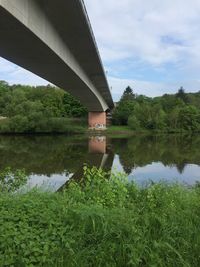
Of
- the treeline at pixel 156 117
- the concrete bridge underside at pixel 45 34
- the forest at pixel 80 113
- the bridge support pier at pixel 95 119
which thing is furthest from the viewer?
the treeline at pixel 156 117

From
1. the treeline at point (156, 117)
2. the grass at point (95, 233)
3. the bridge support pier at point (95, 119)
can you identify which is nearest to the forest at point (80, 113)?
the treeline at point (156, 117)

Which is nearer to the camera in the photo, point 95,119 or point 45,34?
point 45,34

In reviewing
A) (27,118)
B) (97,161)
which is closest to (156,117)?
(27,118)

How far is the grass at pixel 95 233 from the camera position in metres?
4.68

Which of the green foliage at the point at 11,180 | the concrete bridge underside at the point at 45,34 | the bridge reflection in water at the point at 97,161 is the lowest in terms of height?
the bridge reflection in water at the point at 97,161

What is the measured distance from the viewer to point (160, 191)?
25.2ft

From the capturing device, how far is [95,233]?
5.21 m

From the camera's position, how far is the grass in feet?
15.4

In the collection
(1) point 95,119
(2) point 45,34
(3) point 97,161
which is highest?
(2) point 45,34

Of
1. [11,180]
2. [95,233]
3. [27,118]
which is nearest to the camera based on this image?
[95,233]

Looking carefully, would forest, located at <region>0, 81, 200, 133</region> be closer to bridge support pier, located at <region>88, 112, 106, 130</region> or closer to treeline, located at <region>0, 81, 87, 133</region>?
treeline, located at <region>0, 81, 87, 133</region>

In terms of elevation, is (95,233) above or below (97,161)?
above

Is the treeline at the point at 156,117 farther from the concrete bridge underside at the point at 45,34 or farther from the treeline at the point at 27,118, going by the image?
the concrete bridge underside at the point at 45,34

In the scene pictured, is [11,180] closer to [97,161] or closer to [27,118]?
[97,161]
